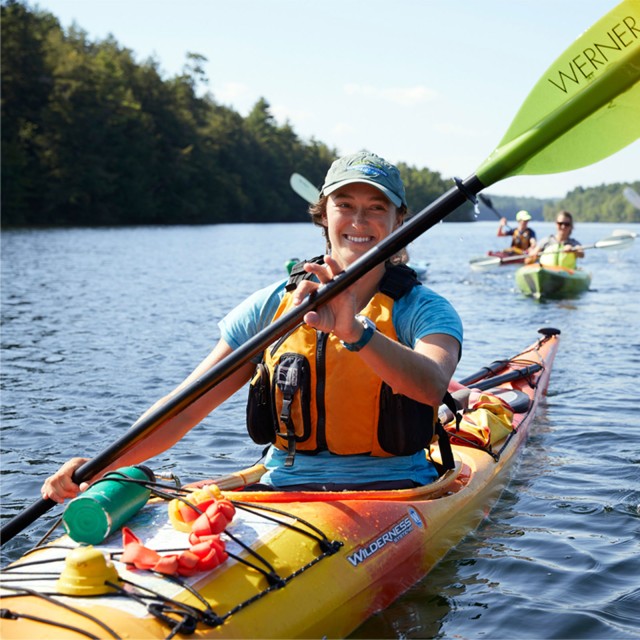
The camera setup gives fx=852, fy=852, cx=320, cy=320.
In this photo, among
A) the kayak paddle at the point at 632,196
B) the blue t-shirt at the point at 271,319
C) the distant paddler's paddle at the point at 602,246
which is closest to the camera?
the blue t-shirt at the point at 271,319

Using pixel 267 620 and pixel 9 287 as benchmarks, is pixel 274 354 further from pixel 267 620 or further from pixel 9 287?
pixel 9 287

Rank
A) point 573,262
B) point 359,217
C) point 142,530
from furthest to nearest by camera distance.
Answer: point 573,262 < point 359,217 < point 142,530

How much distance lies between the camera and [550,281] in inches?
553

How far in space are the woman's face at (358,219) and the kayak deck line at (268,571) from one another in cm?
89

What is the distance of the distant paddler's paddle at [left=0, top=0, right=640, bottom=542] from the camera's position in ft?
9.10

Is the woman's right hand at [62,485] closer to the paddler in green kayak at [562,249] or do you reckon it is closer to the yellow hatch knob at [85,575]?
the yellow hatch knob at [85,575]

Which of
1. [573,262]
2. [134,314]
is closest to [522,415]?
[134,314]

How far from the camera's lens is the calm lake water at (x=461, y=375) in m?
3.36

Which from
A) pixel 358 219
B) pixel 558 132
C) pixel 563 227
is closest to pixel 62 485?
pixel 358 219

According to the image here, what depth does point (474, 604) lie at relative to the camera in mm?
3363

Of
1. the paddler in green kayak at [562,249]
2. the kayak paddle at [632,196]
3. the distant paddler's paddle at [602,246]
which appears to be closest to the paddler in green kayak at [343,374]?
the distant paddler's paddle at [602,246]

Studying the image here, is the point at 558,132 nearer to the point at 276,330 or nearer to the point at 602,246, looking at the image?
the point at 276,330

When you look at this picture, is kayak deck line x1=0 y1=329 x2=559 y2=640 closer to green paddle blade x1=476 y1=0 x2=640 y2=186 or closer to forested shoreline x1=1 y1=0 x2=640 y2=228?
green paddle blade x1=476 y1=0 x2=640 y2=186

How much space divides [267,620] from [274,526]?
376 millimetres
